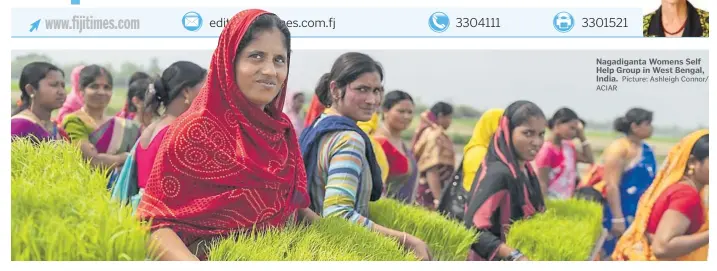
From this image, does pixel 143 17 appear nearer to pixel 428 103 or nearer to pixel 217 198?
pixel 217 198

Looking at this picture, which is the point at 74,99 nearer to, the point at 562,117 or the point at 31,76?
the point at 31,76

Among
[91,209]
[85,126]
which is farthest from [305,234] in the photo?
[85,126]

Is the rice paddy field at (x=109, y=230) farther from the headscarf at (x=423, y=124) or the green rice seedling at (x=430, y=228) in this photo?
the headscarf at (x=423, y=124)

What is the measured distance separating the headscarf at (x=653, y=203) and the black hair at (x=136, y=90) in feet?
6.37

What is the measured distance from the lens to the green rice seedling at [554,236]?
3.93 meters

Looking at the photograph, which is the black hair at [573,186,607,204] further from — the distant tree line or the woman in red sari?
the woman in red sari

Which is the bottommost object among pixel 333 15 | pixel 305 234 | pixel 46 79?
pixel 305 234

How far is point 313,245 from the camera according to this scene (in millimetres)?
2926

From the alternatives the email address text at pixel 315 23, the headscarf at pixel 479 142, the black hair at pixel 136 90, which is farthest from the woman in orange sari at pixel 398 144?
the black hair at pixel 136 90

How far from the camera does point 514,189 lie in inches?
Answer: 149

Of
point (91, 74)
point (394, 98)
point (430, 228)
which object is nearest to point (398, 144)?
point (394, 98)

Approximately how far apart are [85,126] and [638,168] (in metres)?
2.43

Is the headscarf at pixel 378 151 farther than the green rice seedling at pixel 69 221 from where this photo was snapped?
Yes

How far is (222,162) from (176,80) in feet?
2.52
